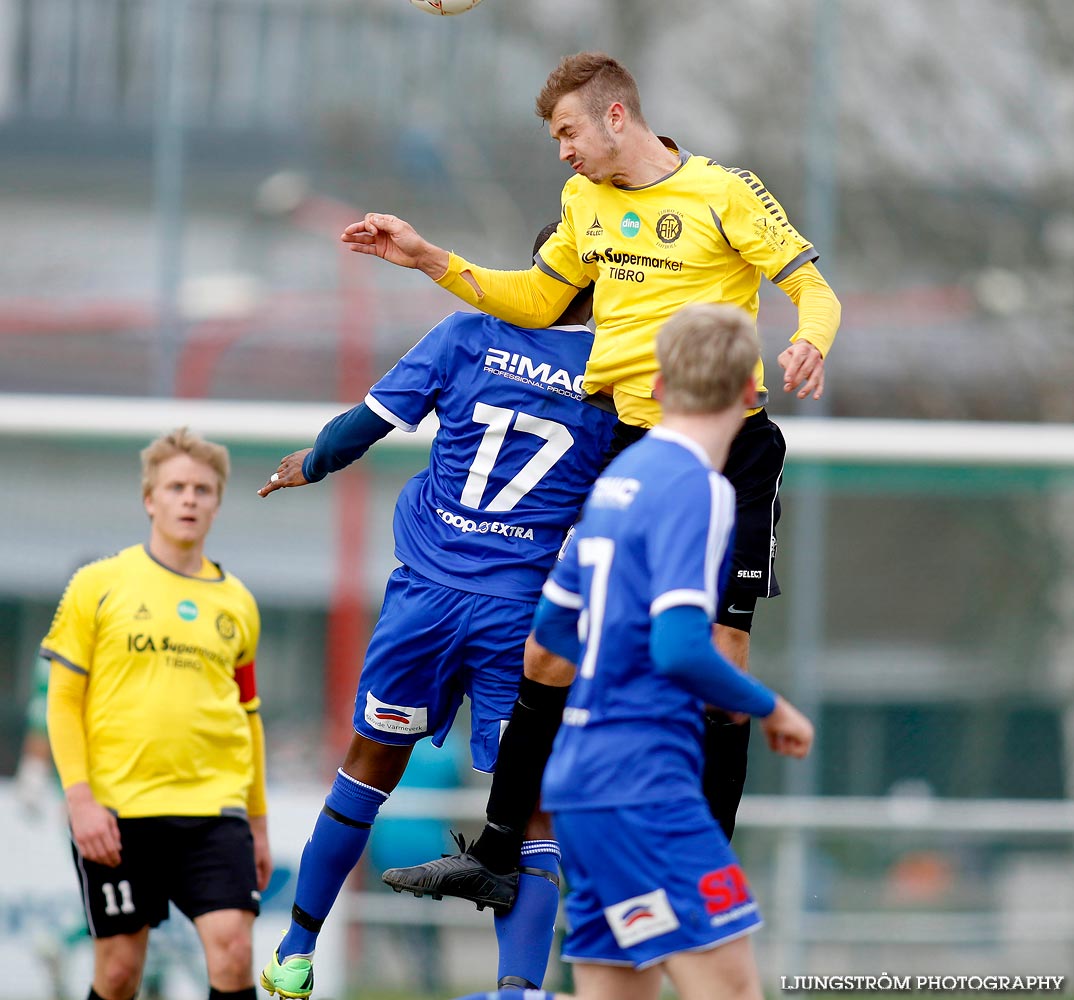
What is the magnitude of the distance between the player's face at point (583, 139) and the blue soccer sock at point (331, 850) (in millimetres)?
2020

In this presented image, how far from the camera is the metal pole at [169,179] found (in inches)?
425

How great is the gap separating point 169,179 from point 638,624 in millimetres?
8474

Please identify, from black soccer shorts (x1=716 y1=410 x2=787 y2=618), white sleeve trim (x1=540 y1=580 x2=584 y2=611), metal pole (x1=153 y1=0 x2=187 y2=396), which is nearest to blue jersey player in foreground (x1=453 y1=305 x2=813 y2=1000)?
white sleeve trim (x1=540 y1=580 x2=584 y2=611)

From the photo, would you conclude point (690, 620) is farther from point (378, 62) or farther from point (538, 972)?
point (378, 62)

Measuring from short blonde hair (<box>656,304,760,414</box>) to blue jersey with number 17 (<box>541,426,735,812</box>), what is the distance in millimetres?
92

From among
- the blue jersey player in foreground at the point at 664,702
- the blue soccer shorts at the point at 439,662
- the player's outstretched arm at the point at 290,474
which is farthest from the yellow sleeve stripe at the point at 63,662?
the blue jersey player in foreground at the point at 664,702

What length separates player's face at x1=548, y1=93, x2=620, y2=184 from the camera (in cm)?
454

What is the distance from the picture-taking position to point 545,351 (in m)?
4.94

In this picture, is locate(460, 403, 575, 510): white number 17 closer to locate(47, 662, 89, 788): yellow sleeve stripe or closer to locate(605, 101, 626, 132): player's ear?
locate(605, 101, 626, 132): player's ear

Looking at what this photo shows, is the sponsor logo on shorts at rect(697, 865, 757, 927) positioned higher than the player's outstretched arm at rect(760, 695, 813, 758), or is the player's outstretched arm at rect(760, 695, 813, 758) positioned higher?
the player's outstretched arm at rect(760, 695, 813, 758)

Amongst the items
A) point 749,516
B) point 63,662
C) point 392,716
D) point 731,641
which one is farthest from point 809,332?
point 63,662

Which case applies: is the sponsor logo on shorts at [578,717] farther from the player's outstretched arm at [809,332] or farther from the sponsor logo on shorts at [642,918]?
the player's outstretched arm at [809,332]

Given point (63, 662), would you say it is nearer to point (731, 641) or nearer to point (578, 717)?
point (731, 641)

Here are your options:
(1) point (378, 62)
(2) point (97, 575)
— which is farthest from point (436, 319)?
(2) point (97, 575)
